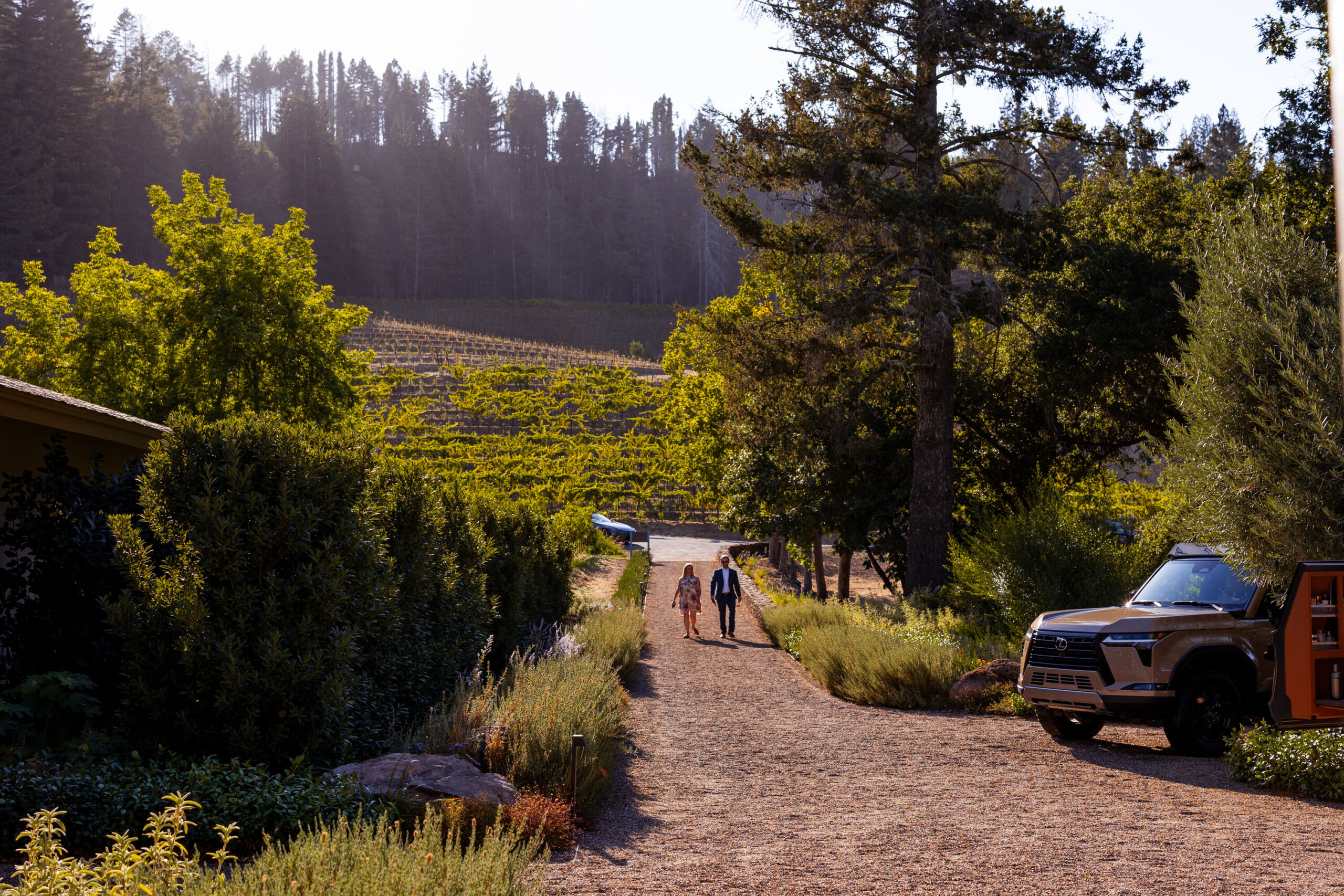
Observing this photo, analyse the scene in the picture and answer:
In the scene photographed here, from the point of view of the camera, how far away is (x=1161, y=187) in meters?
21.1

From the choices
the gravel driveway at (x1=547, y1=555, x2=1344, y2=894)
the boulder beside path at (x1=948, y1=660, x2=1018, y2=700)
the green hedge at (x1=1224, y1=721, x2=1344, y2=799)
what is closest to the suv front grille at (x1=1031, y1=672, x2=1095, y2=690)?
the gravel driveway at (x1=547, y1=555, x2=1344, y2=894)

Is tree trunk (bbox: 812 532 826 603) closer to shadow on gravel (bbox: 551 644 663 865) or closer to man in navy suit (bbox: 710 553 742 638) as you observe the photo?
man in navy suit (bbox: 710 553 742 638)

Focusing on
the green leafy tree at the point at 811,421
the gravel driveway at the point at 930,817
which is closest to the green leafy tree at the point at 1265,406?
the gravel driveway at the point at 930,817

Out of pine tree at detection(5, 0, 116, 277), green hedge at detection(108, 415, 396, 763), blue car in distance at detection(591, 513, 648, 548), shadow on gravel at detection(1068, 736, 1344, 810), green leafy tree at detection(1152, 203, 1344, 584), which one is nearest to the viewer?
green hedge at detection(108, 415, 396, 763)

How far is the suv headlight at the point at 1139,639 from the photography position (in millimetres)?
8867

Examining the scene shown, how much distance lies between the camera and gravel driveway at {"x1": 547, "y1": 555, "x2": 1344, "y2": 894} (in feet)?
17.6

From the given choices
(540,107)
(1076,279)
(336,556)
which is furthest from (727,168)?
(540,107)

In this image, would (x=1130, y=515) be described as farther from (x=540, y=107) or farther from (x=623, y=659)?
(x=540, y=107)

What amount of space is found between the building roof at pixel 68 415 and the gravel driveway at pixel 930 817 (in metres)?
5.32

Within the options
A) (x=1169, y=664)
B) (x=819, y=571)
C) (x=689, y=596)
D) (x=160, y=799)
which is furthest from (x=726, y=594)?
(x=160, y=799)

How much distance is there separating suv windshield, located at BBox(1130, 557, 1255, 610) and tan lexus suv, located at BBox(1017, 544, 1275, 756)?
0.02 meters

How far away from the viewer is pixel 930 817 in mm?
6777

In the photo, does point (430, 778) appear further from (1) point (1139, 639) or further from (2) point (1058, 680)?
(1) point (1139, 639)

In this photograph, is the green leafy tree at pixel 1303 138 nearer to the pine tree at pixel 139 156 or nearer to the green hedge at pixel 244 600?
the green hedge at pixel 244 600
